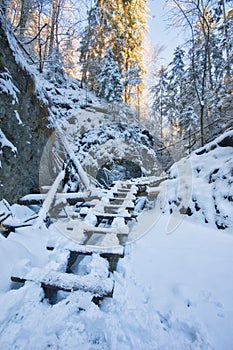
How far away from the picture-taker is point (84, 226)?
7.34 ft

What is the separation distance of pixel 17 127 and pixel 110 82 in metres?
10.2

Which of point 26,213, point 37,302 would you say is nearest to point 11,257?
point 37,302

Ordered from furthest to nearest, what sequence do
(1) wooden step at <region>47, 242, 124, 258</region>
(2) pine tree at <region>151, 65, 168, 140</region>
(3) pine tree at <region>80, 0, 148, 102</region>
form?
(2) pine tree at <region>151, 65, 168, 140</region>, (3) pine tree at <region>80, 0, 148, 102</region>, (1) wooden step at <region>47, 242, 124, 258</region>

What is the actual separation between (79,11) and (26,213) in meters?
4.75

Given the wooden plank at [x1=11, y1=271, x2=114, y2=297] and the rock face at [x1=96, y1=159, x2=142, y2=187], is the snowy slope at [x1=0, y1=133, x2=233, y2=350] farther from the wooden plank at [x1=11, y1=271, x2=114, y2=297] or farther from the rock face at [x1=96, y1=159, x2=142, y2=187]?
the rock face at [x1=96, y1=159, x2=142, y2=187]

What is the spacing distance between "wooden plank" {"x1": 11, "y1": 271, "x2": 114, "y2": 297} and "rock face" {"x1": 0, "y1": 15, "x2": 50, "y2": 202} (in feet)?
6.86

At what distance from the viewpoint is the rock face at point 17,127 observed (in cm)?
293

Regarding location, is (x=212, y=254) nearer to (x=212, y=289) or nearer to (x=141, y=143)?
(x=212, y=289)

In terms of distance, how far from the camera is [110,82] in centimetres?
1161

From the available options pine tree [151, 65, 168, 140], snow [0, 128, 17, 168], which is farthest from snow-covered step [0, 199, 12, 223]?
pine tree [151, 65, 168, 140]

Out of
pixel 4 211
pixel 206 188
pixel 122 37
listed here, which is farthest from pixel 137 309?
pixel 122 37

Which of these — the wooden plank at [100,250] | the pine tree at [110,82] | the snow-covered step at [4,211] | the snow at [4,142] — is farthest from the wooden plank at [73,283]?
the pine tree at [110,82]

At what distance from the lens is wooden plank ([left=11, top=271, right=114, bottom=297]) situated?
123 cm

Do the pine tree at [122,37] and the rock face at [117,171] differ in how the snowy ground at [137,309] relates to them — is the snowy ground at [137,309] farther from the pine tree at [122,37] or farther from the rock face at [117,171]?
the pine tree at [122,37]
